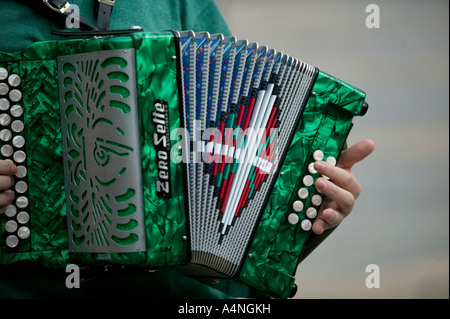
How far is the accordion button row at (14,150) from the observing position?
99cm

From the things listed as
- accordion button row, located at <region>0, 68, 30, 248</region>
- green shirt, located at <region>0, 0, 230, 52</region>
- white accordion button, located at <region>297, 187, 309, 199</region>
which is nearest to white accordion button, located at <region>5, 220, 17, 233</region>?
accordion button row, located at <region>0, 68, 30, 248</region>

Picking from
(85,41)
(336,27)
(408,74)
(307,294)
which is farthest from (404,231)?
(85,41)

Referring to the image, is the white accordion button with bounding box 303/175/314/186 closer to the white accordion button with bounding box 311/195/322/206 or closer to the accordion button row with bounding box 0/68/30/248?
the white accordion button with bounding box 311/195/322/206

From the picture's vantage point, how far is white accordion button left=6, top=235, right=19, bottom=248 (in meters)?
1.00

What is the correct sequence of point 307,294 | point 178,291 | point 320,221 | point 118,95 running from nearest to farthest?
1. point 118,95
2. point 320,221
3. point 178,291
4. point 307,294

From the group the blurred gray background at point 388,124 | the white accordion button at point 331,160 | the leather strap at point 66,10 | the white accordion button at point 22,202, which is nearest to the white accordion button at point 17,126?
the white accordion button at point 22,202

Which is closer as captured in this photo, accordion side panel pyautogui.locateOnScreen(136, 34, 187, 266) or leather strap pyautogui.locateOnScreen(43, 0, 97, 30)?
accordion side panel pyautogui.locateOnScreen(136, 34, 187, 266)

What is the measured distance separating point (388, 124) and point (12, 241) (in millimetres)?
1800

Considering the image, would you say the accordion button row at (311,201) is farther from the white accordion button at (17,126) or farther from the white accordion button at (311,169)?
the white accordion button at (17,126)

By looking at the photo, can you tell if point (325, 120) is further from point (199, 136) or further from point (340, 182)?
point (199, 136)

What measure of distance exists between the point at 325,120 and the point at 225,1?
4.65ft

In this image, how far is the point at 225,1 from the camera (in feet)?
7.72

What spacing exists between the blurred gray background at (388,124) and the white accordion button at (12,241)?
1.56 meters

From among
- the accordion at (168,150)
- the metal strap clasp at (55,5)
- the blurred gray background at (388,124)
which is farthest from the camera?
the blurred gray background at (388,124)
